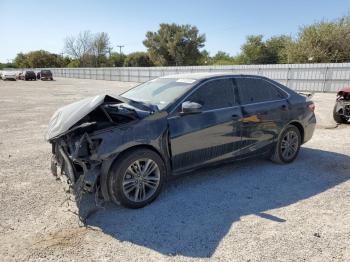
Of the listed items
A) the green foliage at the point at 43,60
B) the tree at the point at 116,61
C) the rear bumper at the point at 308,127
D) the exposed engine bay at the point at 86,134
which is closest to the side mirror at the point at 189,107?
the exposed engine bay at the point at 86,134

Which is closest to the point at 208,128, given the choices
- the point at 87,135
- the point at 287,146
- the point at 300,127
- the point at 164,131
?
the point at 164,131

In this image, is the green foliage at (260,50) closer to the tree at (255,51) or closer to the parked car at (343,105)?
the tree at (255,51)

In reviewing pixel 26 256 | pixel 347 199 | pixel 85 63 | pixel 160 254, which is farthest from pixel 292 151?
pixel 85 63

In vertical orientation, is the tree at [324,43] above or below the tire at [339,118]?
above

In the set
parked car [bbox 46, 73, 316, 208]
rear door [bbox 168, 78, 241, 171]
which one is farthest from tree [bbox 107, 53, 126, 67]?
rear door [bbox 168, 78, 241, 171]

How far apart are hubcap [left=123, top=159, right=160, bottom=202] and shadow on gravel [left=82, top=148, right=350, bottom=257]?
179mm

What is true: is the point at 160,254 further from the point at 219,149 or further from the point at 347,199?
the point at 347,199

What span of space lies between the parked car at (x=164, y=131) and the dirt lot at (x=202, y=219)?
0.36 metres

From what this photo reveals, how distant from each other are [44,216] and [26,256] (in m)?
0.77

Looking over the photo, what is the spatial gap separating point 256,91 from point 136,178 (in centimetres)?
261

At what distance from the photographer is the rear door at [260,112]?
15.7ft

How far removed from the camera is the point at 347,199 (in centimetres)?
410

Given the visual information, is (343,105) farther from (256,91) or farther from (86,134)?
(86,134)

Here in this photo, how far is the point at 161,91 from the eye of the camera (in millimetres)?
4594
